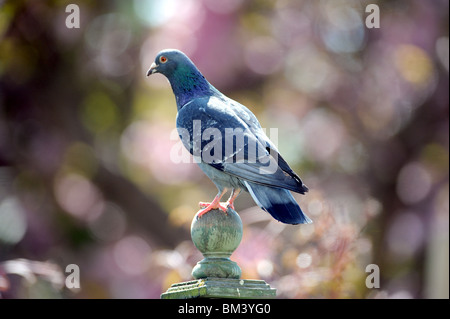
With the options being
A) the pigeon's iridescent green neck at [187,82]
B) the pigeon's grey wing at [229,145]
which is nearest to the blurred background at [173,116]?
the pigeon's iridescent green neck at [187,82]

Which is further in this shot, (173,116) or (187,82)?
(173,116)

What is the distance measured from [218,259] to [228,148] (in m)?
0.73

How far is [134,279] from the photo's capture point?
7074 millimetres

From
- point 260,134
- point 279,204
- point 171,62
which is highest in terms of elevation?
point 171,62

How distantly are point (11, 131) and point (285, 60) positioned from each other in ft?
9.94

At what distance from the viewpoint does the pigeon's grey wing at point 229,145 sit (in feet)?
11.1

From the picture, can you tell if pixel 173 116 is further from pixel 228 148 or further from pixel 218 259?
pixel 218 259

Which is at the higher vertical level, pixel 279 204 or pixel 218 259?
pixel 279 204

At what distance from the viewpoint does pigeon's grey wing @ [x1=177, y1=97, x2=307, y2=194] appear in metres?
3.38

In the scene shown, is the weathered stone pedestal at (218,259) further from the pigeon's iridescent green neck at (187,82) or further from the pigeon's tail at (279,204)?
the pigeon's iridescent green neck at (187,82)

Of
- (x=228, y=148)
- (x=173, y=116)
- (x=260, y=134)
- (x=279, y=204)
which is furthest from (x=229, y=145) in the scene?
(x=173, y=116)

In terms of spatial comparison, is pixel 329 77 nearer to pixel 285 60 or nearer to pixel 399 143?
pixel 285 60

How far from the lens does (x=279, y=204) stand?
3299 mm
